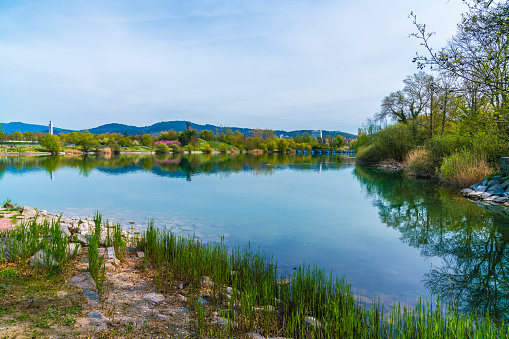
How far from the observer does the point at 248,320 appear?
13.5 ft

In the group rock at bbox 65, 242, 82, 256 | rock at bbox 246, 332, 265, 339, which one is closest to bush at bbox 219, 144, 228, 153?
rock at bbox 65, 242, 82, 256

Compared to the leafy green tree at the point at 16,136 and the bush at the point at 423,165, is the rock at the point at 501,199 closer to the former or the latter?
the bush at the point at 423,165

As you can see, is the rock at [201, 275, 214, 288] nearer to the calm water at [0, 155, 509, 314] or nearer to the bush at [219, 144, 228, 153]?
the calm water at [0, 155, 509, 314]

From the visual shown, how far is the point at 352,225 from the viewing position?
1135 cm

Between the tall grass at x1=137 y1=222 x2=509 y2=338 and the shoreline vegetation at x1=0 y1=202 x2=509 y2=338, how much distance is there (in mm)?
17

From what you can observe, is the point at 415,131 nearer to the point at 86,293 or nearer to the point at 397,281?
the point at 397,281

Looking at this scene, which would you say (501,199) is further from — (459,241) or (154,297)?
(154,297)

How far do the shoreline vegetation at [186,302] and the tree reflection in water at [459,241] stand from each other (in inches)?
37.6

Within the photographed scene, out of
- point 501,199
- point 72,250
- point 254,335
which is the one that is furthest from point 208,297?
point 501,199

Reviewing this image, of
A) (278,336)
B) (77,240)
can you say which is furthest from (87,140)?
(278,336)

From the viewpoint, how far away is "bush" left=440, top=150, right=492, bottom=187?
17844 millimetres

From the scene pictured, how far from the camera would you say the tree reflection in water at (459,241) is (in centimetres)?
585

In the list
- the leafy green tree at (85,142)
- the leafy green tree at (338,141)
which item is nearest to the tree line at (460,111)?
the leafy green tree at (85,142)

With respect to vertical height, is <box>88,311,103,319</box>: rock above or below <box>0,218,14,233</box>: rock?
below
